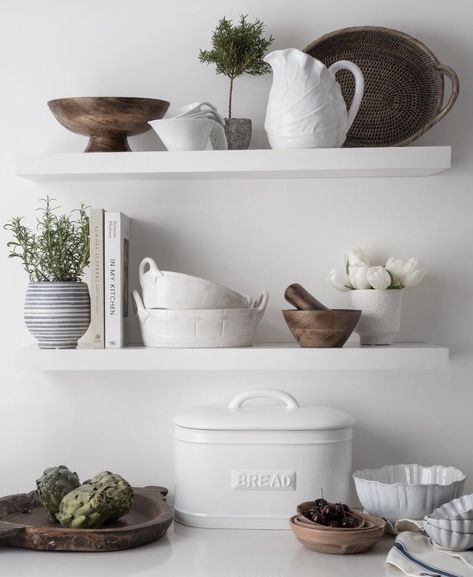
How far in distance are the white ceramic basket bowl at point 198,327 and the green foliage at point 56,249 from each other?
169 millimetres

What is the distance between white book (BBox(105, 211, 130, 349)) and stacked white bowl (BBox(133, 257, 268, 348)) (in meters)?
0.06

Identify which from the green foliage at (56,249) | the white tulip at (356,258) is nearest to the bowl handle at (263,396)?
the white tulip at (356,258)

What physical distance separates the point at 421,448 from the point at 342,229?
522 mm

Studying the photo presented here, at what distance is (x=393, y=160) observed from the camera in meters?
1.83

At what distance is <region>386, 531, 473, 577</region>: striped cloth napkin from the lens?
60.2 inches

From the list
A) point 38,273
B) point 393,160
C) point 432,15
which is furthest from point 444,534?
point 432,15

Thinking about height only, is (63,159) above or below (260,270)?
above

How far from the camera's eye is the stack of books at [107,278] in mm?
1850

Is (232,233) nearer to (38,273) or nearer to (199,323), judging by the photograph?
(199,323)

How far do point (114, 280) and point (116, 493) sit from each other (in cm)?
43

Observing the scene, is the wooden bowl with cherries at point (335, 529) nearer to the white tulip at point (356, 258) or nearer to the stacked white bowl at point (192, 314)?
the stacked white bowl at point (192, 314)

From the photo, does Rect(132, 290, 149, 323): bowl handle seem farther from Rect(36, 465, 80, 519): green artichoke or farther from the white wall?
Rect(36, 465, 80, 519): green artichoke

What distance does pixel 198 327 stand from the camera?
1.84 metres

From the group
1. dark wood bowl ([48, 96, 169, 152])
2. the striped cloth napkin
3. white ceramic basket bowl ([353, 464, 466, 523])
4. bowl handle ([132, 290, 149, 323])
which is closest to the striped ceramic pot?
bowl handle ([132, 290, 149, 323])
